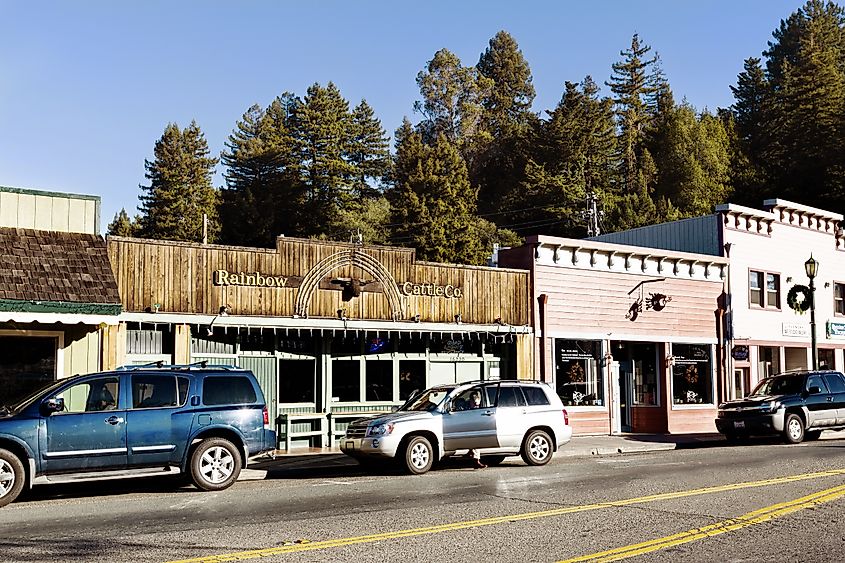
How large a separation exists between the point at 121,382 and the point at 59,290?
4053 millimetres

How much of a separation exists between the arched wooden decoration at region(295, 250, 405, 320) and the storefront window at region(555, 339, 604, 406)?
5365mm

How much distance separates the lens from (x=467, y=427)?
17.6 m

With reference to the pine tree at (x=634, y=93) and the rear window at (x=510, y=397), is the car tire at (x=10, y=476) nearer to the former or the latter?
the rear window at (x=510, y=397)

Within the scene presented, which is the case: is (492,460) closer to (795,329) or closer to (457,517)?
(457,517)

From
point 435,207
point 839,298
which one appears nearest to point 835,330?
point 839,298

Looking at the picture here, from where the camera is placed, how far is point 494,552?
915cm

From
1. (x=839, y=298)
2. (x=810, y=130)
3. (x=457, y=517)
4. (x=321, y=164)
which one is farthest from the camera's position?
(x=321, y=164)

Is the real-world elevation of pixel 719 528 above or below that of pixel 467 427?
below

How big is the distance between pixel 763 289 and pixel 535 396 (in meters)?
16.4

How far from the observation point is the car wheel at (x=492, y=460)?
18716 mm

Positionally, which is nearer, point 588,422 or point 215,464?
point 215,464

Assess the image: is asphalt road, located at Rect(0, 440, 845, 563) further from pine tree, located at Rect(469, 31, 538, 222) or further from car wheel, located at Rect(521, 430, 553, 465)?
pine tree, located at Rect(469, 31, 538, 222)

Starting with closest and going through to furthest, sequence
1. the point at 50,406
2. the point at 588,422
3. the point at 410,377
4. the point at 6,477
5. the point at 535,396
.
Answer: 1. the point at 6,477
2. the point at 50,406
3. the point at 535,396
4. the point at 410,377
5. the point at 588,422

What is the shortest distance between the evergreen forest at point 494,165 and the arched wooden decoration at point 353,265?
36413mm
